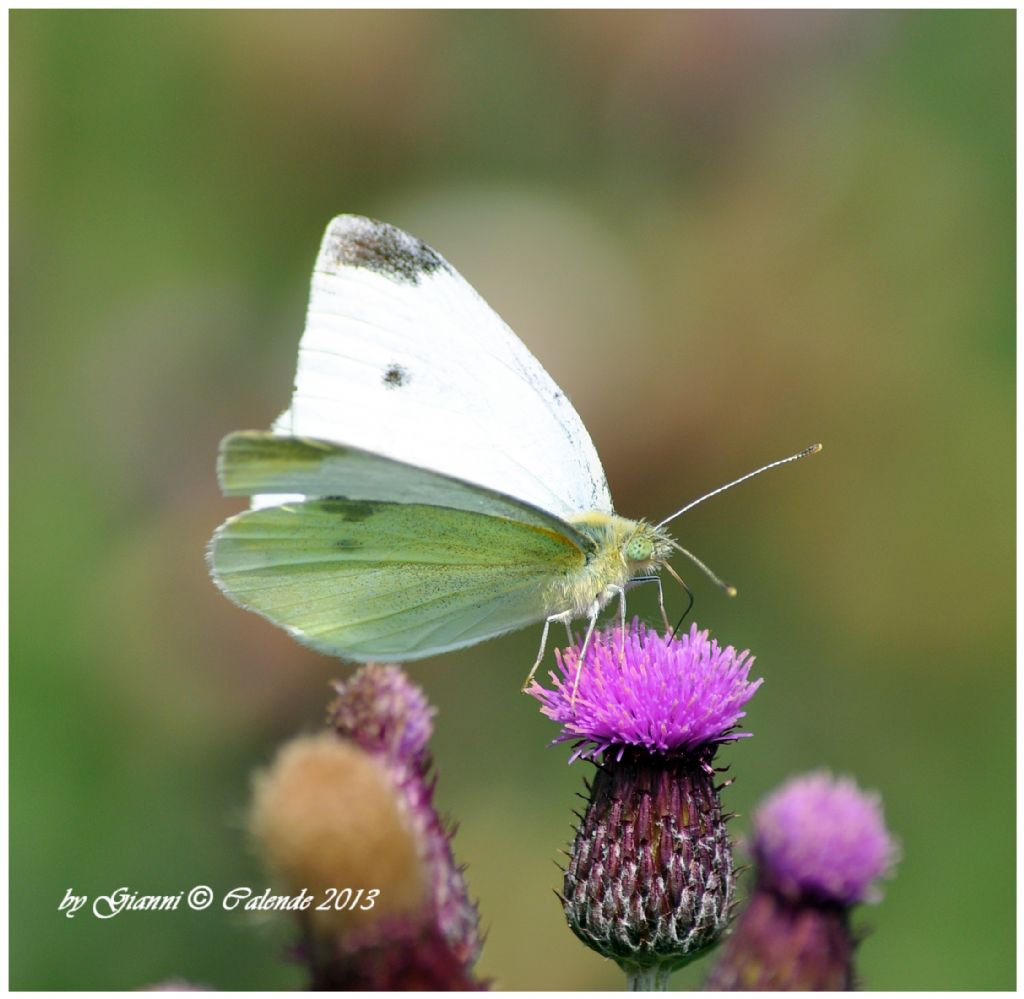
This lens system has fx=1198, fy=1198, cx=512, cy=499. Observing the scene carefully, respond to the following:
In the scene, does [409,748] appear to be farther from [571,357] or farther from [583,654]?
[571,357]

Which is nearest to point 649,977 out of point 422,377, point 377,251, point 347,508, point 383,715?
point 383,715

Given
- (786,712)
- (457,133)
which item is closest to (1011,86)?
(457,133)

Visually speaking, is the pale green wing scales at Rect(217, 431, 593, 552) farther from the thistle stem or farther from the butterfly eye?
the thistle stem

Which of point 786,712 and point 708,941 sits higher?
point 786,712

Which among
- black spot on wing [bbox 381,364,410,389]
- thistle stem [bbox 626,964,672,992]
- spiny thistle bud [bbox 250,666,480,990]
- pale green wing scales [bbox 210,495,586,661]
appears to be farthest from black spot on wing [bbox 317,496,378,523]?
thistle stem [bbox 626,964,672,992]

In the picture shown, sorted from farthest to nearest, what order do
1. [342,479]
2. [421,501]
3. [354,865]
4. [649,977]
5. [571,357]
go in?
[571,357] < [421,501] < [342,479] < [649,977] < [354,865]

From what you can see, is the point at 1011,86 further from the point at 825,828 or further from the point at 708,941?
the point at 708,941
